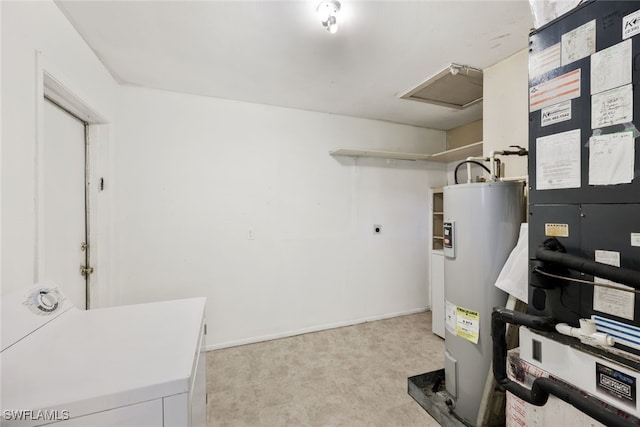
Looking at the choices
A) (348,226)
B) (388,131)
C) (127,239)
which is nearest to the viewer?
(127,239)

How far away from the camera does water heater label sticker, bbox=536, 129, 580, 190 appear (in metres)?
0.89

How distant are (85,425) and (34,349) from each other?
44 centimetres

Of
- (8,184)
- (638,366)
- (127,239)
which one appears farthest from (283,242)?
(638,366)

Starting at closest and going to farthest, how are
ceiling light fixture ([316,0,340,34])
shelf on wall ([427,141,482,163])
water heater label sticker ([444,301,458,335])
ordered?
ceiling light fixture ([316,0,340,34]) → water heater label sticker ([444,301,458,335]) → shelf on wall ([427,141,482,163])

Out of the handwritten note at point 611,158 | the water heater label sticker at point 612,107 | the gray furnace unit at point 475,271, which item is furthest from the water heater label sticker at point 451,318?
the water heater label sticker at point 612,107

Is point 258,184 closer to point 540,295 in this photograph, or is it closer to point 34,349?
point 34,349

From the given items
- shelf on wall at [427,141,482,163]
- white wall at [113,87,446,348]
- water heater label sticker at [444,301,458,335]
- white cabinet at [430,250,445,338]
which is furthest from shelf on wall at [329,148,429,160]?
water heater label sticker at [444,301,458,335]

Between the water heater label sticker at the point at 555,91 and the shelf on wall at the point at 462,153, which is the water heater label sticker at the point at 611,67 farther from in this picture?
the shelf on wall at the point at 462,153

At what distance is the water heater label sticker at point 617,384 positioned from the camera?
28.6 inches

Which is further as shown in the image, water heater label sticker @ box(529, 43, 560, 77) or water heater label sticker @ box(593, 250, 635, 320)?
water heater label sticker @ box(529, 43, 560, 77)

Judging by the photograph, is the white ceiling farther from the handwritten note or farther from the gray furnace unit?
the handwritten note

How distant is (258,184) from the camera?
9.36 feet

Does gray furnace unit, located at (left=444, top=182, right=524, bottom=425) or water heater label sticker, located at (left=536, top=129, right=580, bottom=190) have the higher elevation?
water heater label sticker, located at (left=536, top=129, right=580, bottom=190)

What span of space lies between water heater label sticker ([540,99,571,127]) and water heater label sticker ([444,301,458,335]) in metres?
1.20
